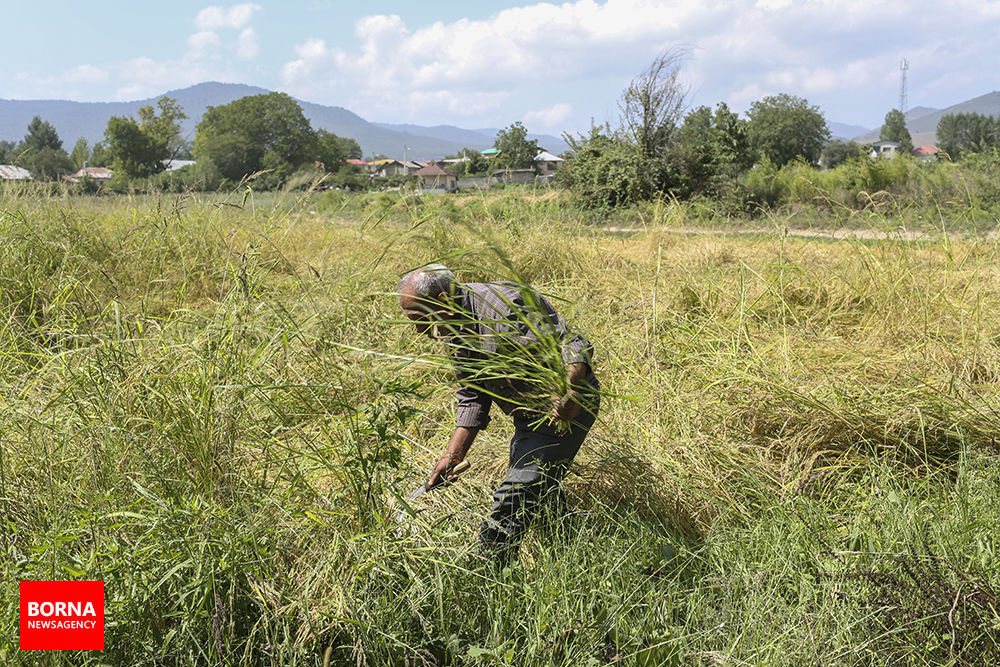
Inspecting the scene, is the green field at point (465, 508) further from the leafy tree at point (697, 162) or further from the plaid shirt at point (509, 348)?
the leafy tree at point (697, 162)

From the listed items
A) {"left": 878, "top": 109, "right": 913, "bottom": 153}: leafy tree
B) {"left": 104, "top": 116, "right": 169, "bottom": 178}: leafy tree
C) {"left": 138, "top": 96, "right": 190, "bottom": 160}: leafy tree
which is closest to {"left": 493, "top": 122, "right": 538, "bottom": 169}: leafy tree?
{"left": 104, "top": 116, "right": 169, "bottom": 178}: leafy tree

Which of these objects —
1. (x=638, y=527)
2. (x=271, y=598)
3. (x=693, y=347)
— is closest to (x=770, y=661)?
(x=638, y=527)

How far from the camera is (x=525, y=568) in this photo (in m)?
2.22

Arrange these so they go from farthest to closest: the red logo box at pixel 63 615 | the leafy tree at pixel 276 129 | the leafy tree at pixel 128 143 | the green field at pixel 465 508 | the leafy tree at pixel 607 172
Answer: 1. the leafy tree at pixel 128 143
2. the leafy tree at pixel 276 129
3. the leafy tree at pixel 607 172
4. the green field at pixel 465 508
5. the red logo box at pixel 63 615

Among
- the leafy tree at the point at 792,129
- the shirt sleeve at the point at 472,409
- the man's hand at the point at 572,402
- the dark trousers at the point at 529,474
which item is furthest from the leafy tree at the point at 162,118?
the man's hand at the point at 572,402

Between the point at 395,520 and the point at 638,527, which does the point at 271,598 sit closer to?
the point at 395,520

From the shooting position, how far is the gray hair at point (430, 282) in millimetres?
2156

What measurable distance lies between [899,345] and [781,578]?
2.44 meters

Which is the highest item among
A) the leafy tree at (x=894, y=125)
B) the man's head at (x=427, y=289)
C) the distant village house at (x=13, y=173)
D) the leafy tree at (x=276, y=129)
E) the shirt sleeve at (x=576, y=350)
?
the leafy tree at (x=894, y=125)

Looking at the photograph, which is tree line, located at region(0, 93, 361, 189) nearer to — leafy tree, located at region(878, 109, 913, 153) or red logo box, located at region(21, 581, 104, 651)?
red logo box, located at region(21, 581, 104, 651)

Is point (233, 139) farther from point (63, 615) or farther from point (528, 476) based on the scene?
point (63, 615)

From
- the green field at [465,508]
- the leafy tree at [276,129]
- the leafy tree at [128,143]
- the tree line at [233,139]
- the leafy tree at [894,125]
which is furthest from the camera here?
the leafy tree at [894,125]

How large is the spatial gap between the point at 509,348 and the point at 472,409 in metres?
0.39

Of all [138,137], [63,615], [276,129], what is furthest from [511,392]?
[138,137]
